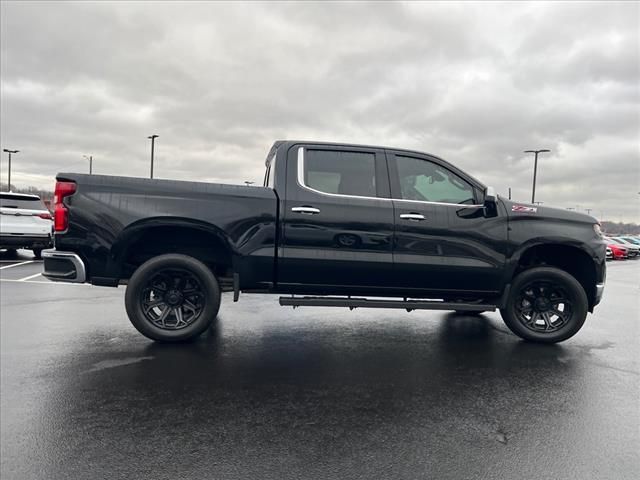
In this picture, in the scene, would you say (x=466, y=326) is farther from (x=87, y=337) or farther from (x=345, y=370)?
(x=87, y=337)

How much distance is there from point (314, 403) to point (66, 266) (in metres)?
2.96

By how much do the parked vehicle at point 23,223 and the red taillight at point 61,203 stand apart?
865cm

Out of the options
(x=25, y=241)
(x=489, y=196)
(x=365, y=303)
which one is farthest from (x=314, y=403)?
(x=25, y=241)

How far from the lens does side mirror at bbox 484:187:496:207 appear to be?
15.7ft

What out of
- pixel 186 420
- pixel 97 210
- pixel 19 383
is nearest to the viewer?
pixel 186 420

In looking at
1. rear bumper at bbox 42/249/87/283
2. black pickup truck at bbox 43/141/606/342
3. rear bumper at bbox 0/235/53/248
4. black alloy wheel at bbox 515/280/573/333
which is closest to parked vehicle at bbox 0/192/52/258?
rear bumper at bbox 0/235/53/248

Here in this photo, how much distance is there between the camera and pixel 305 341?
16.1 ft

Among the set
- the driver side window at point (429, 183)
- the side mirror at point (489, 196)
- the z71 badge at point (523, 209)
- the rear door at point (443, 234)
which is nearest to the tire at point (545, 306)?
the rear door at point (443, 234)

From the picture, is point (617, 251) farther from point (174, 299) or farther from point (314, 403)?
point (314, 403)

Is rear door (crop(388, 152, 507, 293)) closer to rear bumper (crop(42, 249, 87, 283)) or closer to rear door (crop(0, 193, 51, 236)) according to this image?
rear bumper (crop(42, 249, 87, 283))

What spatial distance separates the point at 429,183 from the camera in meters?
4.98

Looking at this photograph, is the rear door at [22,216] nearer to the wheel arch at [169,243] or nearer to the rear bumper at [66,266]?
the rear bumper at [66,266]

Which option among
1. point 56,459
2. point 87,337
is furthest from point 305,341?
point 56,459

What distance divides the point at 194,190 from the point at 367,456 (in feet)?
10.1
